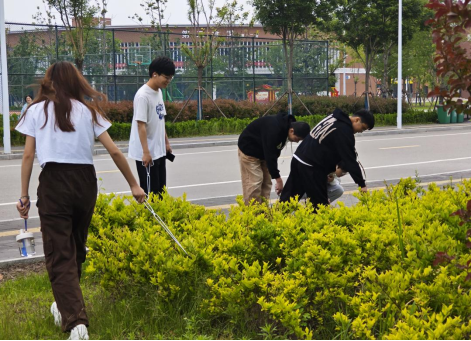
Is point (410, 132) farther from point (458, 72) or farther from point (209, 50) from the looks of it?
point (458, 72)

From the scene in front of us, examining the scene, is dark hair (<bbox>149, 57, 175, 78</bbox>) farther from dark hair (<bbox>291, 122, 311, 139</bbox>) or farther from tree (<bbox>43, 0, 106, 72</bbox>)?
tree (<bbox>43, 0, 106, 72</bbox>)

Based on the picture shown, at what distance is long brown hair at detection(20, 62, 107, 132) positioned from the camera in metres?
3.93

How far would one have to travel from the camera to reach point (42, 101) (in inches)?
158

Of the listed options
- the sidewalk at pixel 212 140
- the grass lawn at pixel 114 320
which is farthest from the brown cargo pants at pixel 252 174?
the sidewalk at pixel 212 140

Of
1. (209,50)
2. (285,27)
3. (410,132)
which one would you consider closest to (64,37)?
(209,50)

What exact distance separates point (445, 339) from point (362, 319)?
503 mm

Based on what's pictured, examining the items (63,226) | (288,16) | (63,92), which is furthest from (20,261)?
(288,16)

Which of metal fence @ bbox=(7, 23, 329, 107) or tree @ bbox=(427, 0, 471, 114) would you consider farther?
metal fence @ bbox=(7, 23, 329, 107)

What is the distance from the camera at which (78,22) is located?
24812 millimetres

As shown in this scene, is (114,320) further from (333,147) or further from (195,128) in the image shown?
(195,128)

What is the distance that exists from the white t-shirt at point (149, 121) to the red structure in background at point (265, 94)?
21.5m

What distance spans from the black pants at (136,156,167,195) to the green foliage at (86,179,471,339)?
1.33 m

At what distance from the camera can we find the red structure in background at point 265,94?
28031 mm

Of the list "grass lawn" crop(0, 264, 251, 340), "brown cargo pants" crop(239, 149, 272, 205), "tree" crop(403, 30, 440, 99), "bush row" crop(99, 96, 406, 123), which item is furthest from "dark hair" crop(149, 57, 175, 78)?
"tree" crop(403, 30, 440, 99)
